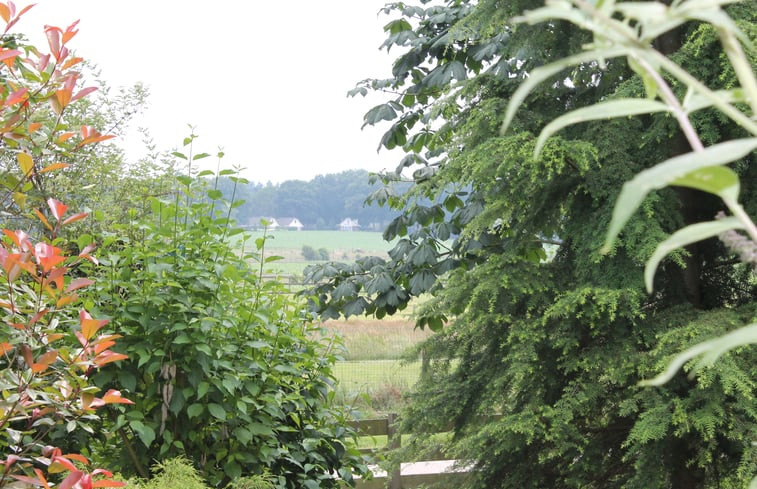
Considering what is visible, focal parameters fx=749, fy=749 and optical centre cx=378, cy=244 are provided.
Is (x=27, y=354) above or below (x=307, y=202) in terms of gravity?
below

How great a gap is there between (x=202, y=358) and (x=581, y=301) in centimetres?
160

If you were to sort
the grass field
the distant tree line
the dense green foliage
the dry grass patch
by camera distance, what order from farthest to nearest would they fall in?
the distant tree line < the dry grass patch < the grass field < the dense green foliage

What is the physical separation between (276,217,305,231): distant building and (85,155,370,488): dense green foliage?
1794 cm

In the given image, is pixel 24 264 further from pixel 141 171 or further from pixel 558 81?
pixel 141 171

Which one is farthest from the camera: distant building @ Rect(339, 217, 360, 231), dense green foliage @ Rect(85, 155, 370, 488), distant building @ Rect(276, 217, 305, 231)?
distant building @ Rect(276, 217, 305, 231)

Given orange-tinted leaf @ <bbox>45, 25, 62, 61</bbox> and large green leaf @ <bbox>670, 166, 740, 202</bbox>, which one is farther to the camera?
orange-tinted leaf @ <bbox>45, 25, 62, 61</bbox>

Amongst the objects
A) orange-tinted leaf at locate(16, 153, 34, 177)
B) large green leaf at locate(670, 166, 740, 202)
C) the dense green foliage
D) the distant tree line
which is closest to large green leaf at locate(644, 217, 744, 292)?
large green leaf at locate(670, 166, 740, 202)

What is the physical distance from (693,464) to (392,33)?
3881 mm

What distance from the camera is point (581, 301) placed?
10.5ft

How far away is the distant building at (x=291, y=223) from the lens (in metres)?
21.8

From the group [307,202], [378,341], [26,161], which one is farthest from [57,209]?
[307,202]

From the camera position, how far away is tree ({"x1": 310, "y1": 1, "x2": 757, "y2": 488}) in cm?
319

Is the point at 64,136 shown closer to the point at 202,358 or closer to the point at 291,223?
the point at 202,358

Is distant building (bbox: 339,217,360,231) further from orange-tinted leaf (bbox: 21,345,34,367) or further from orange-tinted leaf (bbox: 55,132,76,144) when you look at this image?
orange-tinted leaf (bbox: 21,345,34,367)
